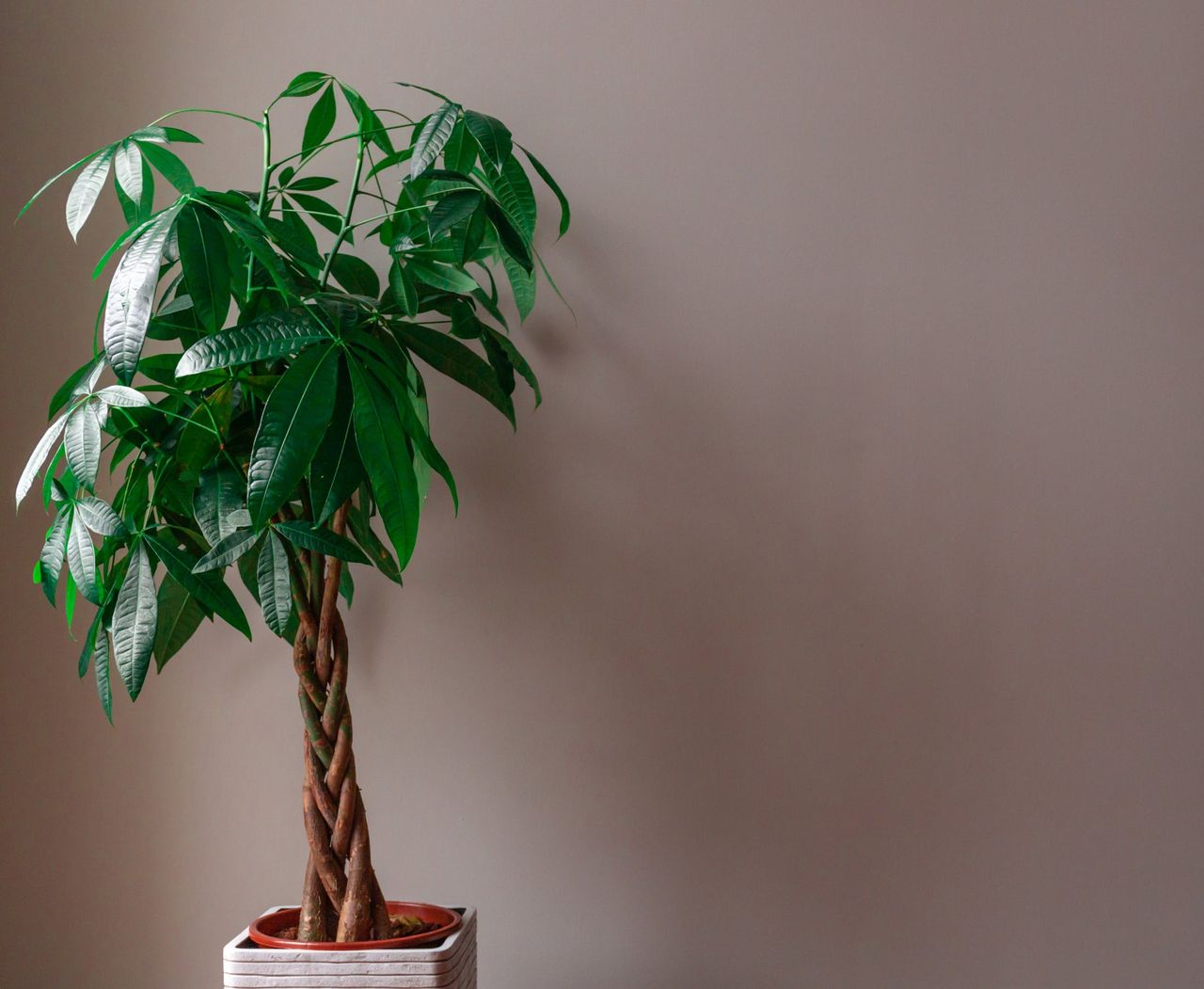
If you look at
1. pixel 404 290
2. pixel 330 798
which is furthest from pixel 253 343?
pixel 330 798

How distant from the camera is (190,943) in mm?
1438

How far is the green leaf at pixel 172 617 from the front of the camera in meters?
1.15

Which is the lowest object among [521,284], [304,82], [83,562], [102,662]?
[102,662]

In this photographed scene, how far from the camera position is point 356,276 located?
1303 mm

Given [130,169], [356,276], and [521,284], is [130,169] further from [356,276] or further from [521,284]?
[521,284]

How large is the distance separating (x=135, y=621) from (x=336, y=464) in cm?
26

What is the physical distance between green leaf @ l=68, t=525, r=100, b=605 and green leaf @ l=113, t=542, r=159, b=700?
3 cm

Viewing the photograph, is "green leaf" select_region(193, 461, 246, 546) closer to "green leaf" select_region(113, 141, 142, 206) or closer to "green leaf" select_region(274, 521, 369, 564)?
"green leaf" select_region(274, 521, 369, 564)

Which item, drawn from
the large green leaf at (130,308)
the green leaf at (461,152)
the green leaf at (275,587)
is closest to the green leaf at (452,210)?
the green leaf at (461,152)

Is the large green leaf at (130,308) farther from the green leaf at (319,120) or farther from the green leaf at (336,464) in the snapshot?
the green leaf at (319,120)

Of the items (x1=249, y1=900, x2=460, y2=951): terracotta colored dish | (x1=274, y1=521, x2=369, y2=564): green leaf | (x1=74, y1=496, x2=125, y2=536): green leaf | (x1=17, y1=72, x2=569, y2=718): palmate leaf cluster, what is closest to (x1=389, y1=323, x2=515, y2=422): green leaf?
(x1=17, y1=72, x2=569, y2=718): palmate leaf cluster

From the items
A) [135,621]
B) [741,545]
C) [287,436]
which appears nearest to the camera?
Answer: [287,436]

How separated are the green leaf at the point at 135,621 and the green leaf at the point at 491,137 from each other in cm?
56

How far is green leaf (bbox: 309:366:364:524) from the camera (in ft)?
3.12
